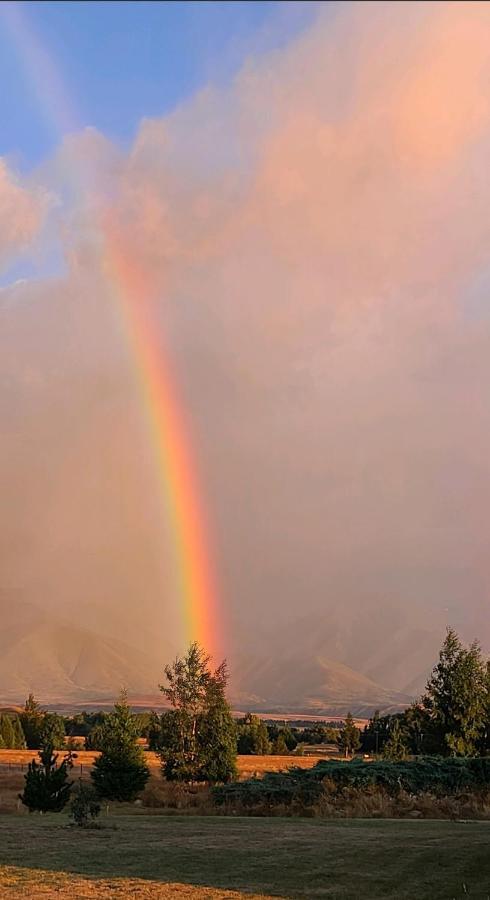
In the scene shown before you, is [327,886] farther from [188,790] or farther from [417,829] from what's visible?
[188,790]

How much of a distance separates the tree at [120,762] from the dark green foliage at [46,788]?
8262mm

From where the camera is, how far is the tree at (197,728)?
5084 cm

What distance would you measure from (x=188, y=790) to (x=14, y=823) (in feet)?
54.6

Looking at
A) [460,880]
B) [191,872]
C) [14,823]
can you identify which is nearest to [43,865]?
[191,872]

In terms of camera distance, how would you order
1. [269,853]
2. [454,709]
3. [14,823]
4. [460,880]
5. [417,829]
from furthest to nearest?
[454,709] < [14,823] < [417,829] < [269,853] < [460,880]

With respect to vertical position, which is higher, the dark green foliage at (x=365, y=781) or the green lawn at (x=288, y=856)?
the dark green foliage at (x=365, y=781)

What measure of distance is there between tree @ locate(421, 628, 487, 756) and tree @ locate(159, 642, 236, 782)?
13.2 m

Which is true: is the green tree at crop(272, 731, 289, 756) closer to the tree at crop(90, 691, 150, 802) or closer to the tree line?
the tree line

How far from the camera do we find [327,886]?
1727cm

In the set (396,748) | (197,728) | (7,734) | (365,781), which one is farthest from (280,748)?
(365,781)

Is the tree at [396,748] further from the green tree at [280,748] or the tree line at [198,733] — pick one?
the green tree at [280,748]

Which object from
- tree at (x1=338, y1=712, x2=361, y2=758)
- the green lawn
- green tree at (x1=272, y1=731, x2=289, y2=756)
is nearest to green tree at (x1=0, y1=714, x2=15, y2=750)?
green tree at (x1=272, y1=731, x2=289, y2=756)

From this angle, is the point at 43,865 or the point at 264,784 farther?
the point at 264,784

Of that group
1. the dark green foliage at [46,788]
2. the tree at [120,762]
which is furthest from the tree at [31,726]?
the dark green foliage at [46,788]
